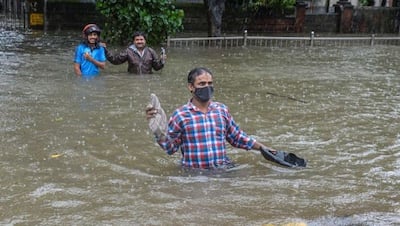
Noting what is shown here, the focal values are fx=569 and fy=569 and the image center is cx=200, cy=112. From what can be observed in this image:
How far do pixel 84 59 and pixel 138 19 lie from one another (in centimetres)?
592

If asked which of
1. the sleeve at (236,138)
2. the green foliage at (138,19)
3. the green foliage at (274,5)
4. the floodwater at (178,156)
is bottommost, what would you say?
the floodwater at (178,156)

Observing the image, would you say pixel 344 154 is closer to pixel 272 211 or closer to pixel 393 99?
pixel 272 211

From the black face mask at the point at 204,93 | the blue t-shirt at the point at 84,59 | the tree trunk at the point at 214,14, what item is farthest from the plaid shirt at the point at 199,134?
the tree trunk at the point at 214,14

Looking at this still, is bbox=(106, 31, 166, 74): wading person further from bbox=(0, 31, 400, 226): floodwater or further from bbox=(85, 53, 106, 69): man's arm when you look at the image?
bbox=(85, 53, 106, 69): man's arm

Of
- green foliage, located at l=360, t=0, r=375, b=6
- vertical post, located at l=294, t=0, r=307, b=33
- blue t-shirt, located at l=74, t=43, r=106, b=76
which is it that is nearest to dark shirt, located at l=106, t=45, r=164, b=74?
blue t-shirt, located at l=74, t=43, r=106, b=76

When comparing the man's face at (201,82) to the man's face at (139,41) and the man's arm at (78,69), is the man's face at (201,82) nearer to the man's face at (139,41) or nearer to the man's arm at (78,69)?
the man's arm at (78,69)

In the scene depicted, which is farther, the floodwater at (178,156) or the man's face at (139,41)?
the man's face at (139,41)

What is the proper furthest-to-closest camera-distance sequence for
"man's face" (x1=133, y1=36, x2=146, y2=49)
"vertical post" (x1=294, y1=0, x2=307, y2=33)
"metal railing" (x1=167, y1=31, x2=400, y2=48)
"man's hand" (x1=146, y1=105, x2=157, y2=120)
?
1. "vertical post" (x1=294, y1=0, x2=307, y2=33)
2. "metal railing" (x1=167, y1=31, x2=400, y2=48)
3. "man's face" (x1=133, y1=36, x2=146, y2=49)
4. "man's hand" (x1=146, y1=105, x2=157, y2=120)

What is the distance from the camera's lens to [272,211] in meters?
4.87

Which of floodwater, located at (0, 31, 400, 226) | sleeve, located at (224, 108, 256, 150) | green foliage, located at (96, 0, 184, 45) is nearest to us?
floodwater, located at (0, 31, 400, 226)

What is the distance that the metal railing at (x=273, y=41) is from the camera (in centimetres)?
1750

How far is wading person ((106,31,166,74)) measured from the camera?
10.7m

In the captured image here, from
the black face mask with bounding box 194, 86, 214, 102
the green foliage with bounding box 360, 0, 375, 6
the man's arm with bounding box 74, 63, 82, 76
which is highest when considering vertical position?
the green foliage with bounding box 360, 0, 375, 6

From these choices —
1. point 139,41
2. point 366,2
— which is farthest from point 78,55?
point 366,2
